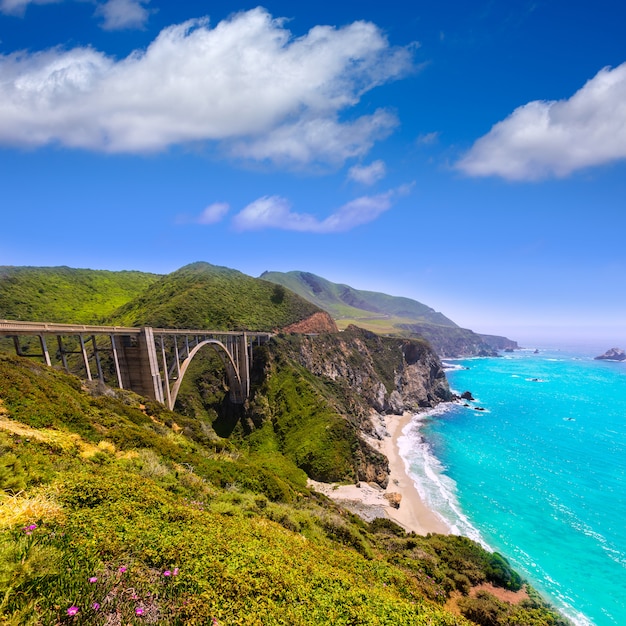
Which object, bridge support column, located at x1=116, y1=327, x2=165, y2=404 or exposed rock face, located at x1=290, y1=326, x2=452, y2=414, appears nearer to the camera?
bridge support column, located at x1=116, y1=327, x2=165, y2=404

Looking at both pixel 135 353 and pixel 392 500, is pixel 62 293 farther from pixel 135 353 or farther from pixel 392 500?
pixel 392 500

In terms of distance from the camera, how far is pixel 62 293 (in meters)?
96.1

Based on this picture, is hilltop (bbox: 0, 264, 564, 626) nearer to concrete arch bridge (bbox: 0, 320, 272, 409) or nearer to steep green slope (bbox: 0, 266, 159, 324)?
concrete arch bridge (bbox: 0, 320, 272, 409)

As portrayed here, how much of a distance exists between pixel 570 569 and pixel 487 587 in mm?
22741

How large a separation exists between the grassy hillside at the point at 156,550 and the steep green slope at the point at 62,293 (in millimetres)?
80309

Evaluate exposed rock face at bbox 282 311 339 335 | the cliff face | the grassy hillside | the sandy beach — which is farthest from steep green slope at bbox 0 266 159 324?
the sandy beach

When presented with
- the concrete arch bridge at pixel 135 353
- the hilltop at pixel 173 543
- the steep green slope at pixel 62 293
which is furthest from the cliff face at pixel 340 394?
the steep green slope at pixel 62 293

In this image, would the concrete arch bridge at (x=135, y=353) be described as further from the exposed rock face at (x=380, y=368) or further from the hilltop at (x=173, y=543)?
the exposed rock face at (x=380, y=368)

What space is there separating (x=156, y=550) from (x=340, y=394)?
70.2 metres

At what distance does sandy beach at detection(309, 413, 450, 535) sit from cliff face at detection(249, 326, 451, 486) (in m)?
2.19

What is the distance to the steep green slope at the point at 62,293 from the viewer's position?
80562 mm

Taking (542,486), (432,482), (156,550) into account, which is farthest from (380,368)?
(156,550)

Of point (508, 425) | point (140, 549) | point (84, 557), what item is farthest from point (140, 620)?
point (508, 425)

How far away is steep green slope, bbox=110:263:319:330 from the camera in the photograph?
7644cm
